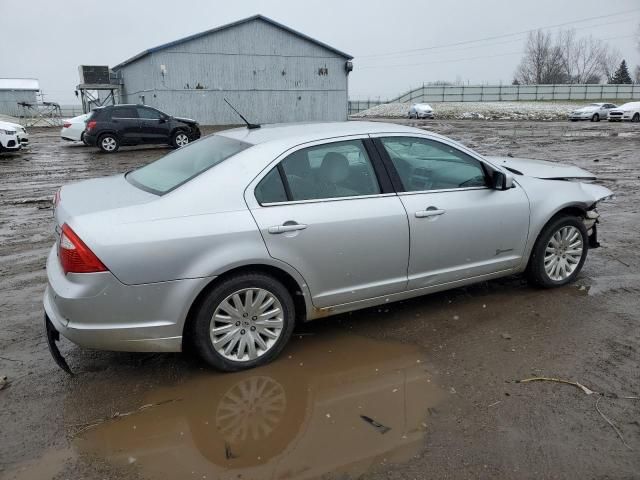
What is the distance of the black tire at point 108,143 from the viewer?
18984 millimetres

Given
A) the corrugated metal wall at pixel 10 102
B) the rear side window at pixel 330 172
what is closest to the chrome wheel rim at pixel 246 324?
the rear side window at pixel 330 172

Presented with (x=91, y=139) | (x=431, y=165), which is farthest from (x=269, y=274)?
(x=91, y=139)

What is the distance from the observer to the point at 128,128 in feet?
63.0

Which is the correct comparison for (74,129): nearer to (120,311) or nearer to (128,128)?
(128,128)

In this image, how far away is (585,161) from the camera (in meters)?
15.2

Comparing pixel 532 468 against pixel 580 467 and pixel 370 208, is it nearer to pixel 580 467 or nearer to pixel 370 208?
pixel 580 467

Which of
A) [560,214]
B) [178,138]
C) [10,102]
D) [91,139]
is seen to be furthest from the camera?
[10,102]

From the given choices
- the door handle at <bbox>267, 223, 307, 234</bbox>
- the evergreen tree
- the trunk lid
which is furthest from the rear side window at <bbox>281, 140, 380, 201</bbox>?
the evergreen tree

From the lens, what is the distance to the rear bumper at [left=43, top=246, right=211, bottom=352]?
10.4 ft

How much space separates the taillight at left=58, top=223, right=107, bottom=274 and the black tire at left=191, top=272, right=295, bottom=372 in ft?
2.18

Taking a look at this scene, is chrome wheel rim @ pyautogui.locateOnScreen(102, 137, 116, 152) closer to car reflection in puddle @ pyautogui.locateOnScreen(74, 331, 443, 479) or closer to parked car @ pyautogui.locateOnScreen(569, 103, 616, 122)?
car reflection in puddle @ pyautogui.locateOnScreen(74, 331, 443, 479)

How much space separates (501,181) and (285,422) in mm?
2656

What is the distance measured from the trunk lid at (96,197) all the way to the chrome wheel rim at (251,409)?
1.36m

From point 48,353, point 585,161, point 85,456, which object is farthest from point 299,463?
point 585,161
